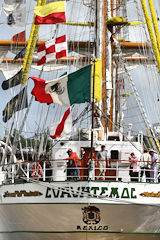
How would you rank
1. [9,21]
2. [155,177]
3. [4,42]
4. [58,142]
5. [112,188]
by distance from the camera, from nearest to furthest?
[112,188] < [155,177] < [58,142] < [9,21] < [4,42]

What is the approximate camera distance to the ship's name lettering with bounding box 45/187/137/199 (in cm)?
Result: 2314

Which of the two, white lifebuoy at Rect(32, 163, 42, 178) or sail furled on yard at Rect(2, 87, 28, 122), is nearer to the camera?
white lifebuoy at Rect(32, 163, 42, 178)

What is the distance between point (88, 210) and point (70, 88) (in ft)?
16.3

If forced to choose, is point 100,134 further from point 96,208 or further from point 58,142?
point 96,208

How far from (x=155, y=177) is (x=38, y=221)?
204 inches

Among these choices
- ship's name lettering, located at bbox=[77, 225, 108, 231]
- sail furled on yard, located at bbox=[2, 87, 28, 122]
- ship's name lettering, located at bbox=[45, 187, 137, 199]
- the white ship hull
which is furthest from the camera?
sail furled on yard, located at bbox=[2, 87, 28, 122]

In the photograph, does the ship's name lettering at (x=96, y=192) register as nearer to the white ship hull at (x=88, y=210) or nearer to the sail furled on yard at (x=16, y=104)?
the white ship hull at (x=88, y=210)

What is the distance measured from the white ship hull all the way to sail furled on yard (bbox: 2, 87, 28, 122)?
5.71 meters

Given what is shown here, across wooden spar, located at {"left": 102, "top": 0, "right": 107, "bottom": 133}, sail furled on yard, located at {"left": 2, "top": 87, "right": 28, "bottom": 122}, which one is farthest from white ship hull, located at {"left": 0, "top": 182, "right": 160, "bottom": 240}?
wooden spar, located at {"left": 102, "top": 0, "right": 107, "bottom": 133}

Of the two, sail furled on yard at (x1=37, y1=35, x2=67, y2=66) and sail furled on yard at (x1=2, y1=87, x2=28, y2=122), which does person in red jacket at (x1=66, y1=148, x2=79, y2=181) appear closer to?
sail furled on yard at (x1=37, y1=35, x2=67, y2=66)

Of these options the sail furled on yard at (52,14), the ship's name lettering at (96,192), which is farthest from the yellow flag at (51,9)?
the ship's name lettering at (96,192)

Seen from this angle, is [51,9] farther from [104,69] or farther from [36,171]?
[36,171]

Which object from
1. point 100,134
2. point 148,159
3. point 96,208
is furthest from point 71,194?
point 100,134

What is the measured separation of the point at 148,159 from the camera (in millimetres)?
25875
